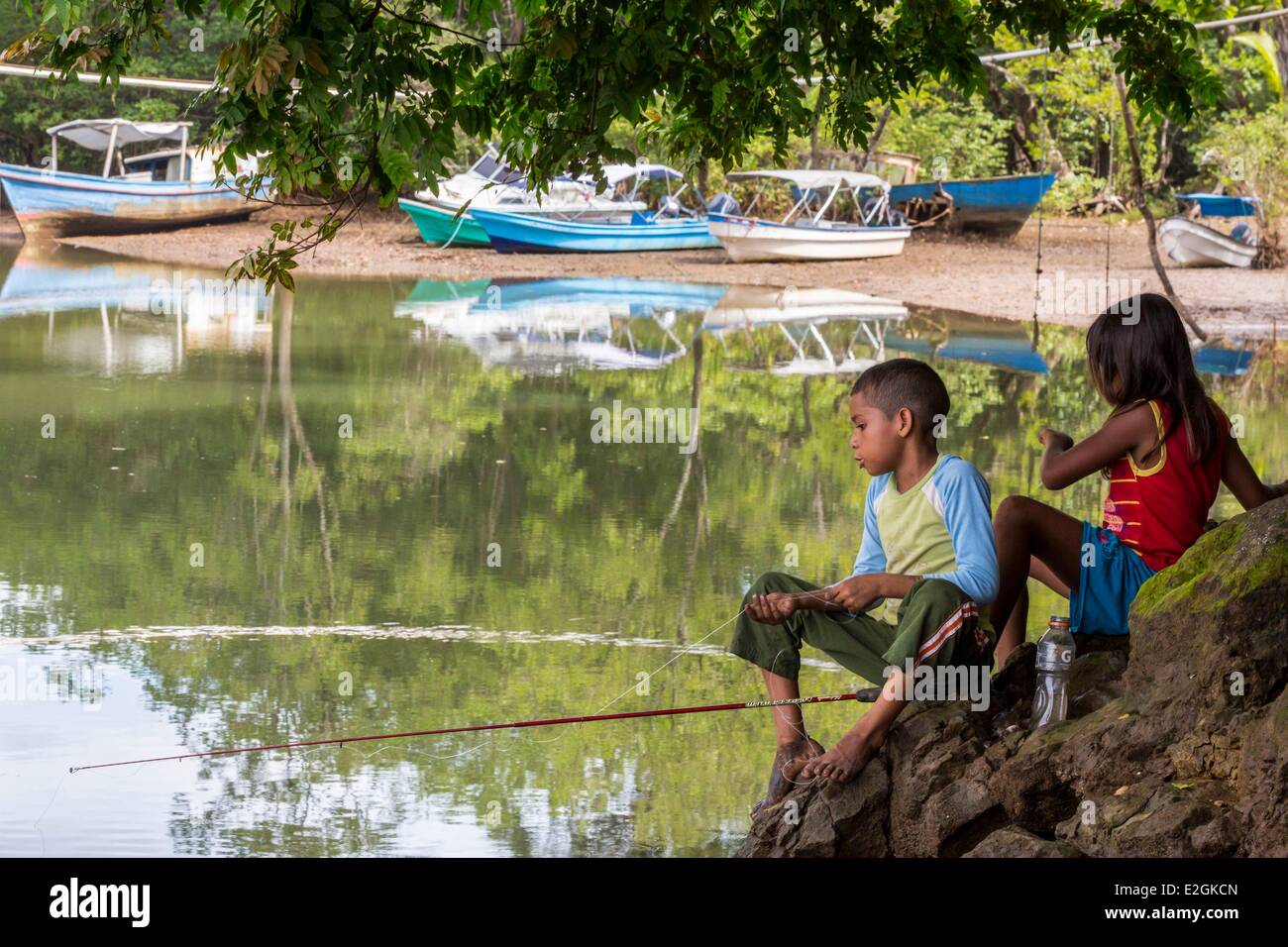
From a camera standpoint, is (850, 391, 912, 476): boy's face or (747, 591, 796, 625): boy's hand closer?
(747, 591, 796, 625): boy's hand

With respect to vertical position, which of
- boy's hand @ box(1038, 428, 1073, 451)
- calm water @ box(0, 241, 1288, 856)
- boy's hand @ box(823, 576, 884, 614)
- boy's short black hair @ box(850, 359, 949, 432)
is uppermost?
boy's short black hair @ box(850, 359, 949, 432)

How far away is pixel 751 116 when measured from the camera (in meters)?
7.05

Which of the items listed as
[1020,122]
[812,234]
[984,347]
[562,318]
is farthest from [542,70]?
[1020,122]

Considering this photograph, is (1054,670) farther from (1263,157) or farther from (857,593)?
(1263,157)

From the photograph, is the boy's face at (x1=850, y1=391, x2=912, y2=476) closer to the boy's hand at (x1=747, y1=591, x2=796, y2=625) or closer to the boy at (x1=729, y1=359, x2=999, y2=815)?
the boy at (x1=729, y1=359, x2=999, y2=815)

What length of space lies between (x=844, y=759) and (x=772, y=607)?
416 millimetres

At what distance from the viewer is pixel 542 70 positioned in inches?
226

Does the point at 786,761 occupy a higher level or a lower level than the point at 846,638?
lower

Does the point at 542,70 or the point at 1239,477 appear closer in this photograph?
the point at 1239,477

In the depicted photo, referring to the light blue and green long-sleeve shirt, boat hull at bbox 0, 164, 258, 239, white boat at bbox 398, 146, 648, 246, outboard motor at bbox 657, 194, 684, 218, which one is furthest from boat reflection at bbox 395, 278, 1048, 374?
the light blue and green long-sleeve shirt

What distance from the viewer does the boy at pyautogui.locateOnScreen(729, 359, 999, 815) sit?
13.4ft

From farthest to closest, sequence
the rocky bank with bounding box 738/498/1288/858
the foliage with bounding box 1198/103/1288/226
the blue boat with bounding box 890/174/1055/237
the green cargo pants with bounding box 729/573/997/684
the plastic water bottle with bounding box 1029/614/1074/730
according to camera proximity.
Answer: the blue boat with bounding box 890/174/1055/237 < the foliage with bounding box 1198/103/1288/226 < the plastic water bottle with bounding box 1029/614/1074/730 < the green cargo pants with bounding box 729/573/997/684 < the rocky bank with bounding box 738/498/1288/858

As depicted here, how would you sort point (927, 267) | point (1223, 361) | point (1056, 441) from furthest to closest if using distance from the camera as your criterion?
point (927, 267)
point (1223, 361)
point (1056, 441)

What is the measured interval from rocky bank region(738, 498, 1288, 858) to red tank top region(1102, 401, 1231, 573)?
46 cm
